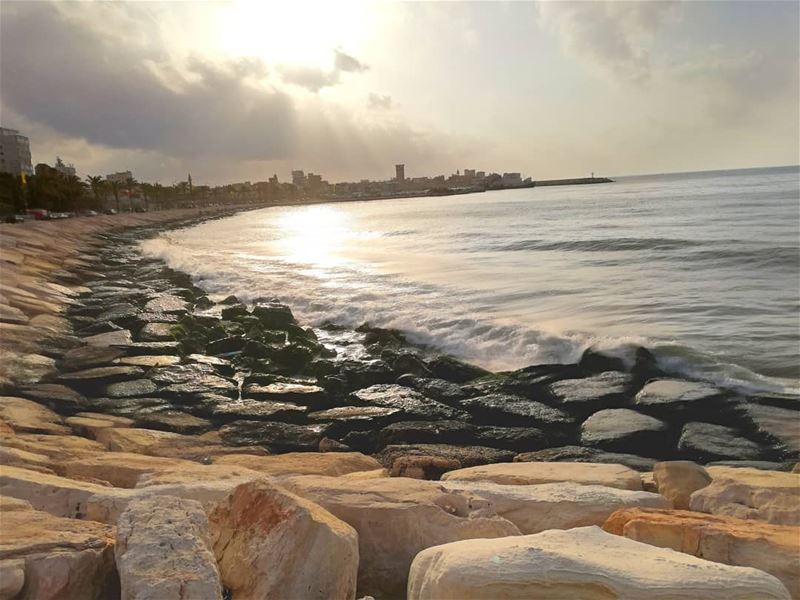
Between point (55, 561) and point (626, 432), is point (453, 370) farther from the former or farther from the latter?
point (55, 561)

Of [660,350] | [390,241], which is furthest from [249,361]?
[390,241]

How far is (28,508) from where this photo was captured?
12.1 feet

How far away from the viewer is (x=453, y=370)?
9477 millimetres

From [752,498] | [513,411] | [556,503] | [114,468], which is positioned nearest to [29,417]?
[114,468]

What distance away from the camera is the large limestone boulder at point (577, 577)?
2.39 metres

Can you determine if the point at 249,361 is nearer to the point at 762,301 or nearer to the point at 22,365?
the point at 22,365

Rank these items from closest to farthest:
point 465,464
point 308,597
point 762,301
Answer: point 308,597 → point 465,464 → point 762,301

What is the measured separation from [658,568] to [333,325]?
37.6 ft

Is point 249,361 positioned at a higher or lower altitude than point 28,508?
lower

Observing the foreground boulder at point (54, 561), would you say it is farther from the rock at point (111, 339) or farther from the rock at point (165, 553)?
the rock at point (111, 339)

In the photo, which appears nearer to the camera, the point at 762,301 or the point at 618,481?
the point at 618,481

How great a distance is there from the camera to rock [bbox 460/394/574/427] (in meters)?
7.46

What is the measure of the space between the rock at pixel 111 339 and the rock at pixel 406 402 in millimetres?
5172

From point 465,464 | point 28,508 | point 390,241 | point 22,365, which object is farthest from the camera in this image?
point 390,241
